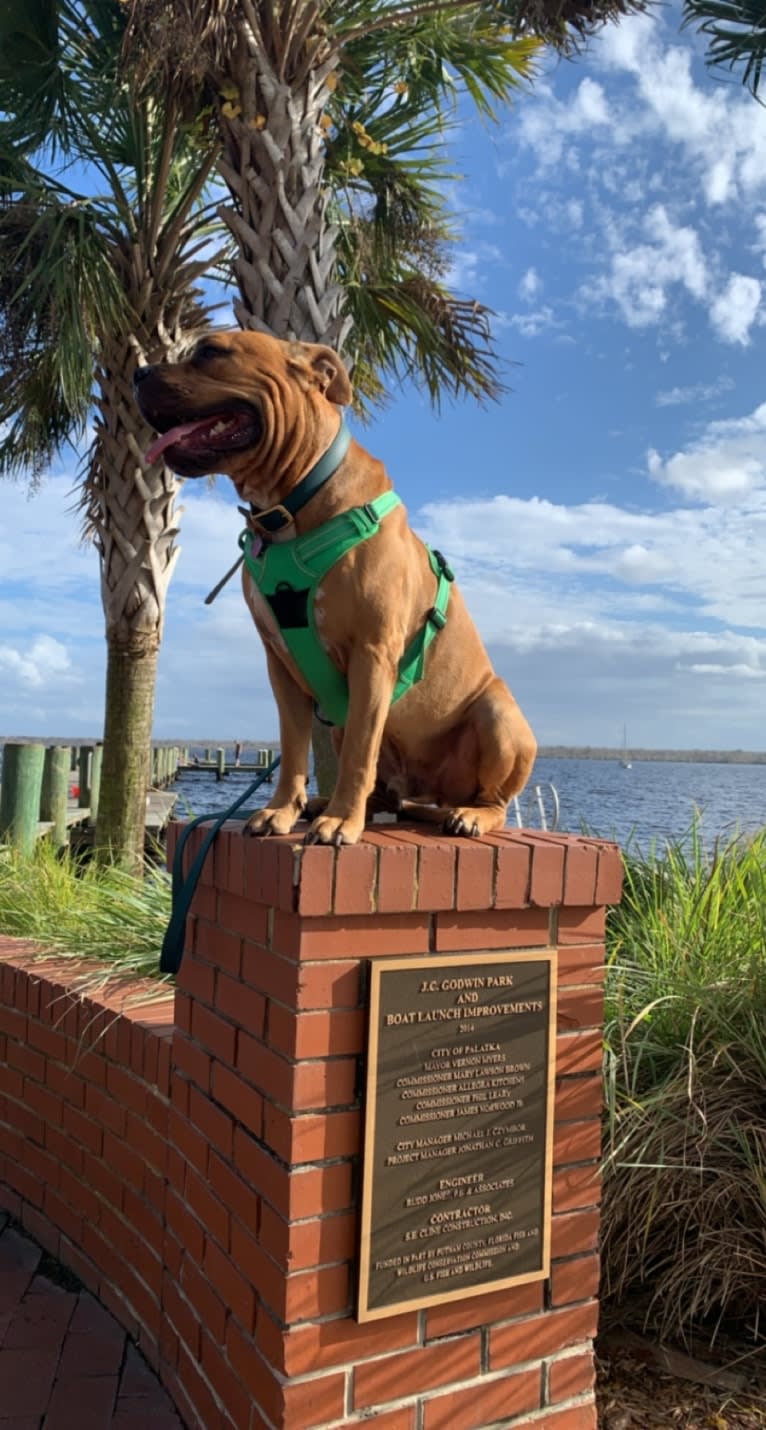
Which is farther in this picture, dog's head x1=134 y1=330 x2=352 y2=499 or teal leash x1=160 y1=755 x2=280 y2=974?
teal leash x1=160 y1=755 x2=280 y2=974

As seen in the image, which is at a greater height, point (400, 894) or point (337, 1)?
point (337, 1)

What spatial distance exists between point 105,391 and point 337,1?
352cm

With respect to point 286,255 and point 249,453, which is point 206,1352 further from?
point 286,255

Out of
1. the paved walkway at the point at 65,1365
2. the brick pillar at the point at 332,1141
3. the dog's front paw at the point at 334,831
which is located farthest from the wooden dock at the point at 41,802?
the dog's front paw at the point at 334,831

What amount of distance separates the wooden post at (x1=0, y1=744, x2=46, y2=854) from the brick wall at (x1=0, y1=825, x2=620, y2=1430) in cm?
636

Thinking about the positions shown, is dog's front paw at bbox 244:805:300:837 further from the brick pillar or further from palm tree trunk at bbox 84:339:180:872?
palm tree trunk at bbox 84:339:180:872

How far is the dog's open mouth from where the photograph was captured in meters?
2.03

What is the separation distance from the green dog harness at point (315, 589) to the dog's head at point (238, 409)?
0.50ft

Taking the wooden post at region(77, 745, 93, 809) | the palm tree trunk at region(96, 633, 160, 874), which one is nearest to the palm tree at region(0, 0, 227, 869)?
the palm tree trunk at region(96, 633, 160, 874)

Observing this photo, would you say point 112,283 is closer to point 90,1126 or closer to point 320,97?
point 320,97

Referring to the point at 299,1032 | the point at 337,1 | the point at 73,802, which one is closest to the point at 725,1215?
the point at 299,1032

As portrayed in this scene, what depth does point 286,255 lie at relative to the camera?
5.86 metres

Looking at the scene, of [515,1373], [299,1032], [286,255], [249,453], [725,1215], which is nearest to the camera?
[299,1032]

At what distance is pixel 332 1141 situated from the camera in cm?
201
